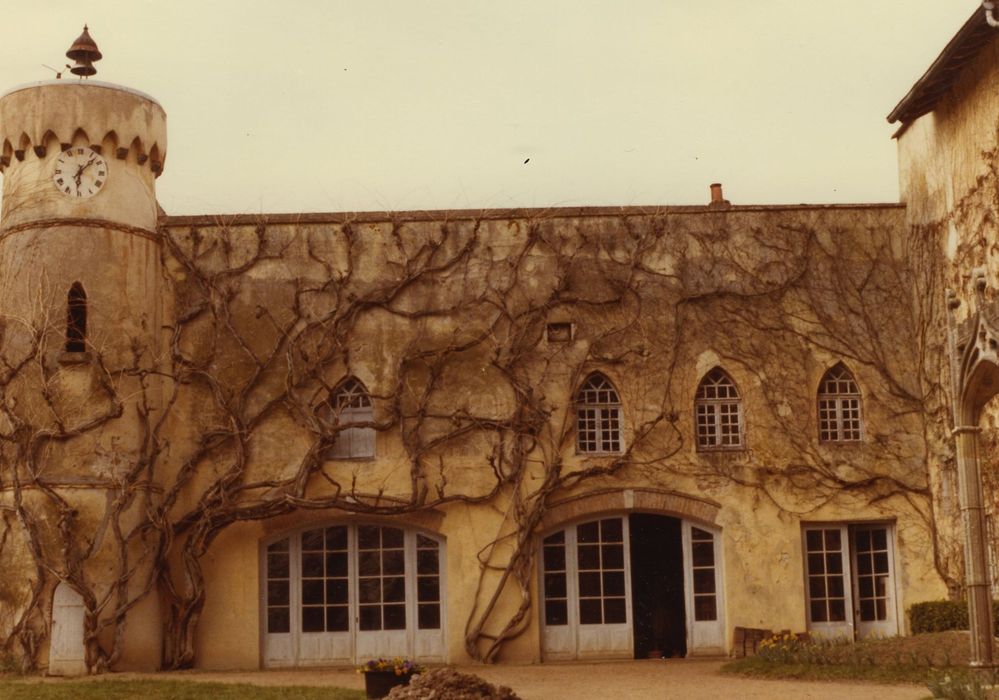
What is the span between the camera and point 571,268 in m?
19.8

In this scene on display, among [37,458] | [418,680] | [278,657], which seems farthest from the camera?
[278,657]

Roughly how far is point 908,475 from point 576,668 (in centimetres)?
555

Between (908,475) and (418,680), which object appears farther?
(908,475)

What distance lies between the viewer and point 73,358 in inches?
711

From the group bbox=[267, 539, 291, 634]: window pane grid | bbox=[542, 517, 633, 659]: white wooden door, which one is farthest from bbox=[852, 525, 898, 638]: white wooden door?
bbox=[267, 539, 291, 634]: window pane grid

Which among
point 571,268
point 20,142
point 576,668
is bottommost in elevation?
point 576,668

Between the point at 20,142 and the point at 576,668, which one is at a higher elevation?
the point at 20,142

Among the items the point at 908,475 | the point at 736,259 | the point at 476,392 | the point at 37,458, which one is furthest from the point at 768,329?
the point at 37,458

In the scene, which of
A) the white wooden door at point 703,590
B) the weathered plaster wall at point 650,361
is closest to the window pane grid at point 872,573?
the weathered plaster wall at point 650,361

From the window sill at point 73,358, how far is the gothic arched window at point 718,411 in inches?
334

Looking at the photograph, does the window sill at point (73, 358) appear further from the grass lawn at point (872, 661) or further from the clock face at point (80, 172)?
the grass lawn at point (872, 661)

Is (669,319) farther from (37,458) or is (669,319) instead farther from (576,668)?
(37,458)

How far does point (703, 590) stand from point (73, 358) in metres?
9.30

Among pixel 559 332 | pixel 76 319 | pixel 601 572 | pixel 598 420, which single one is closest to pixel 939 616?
pixel 601 572
